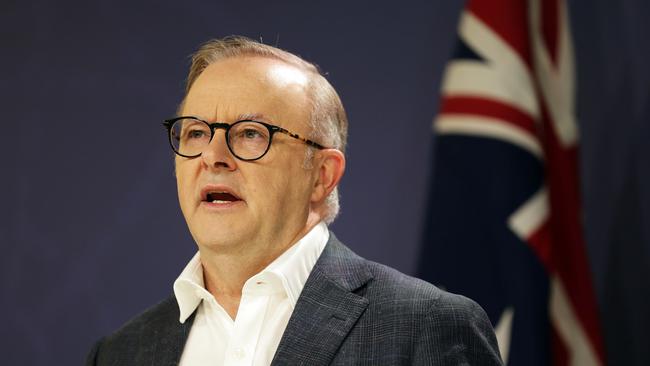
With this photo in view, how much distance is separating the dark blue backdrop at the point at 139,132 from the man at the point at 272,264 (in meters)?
1.08

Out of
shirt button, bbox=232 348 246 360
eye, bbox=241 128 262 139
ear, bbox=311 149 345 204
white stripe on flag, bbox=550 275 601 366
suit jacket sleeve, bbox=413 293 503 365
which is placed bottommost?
white stripe on flag, bbox=550 275 601 366

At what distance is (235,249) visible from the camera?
1.79m

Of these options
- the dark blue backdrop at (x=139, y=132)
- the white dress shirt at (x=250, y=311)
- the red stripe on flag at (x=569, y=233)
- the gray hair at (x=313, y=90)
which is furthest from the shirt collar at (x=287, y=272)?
the dark blue backdrop at (x=139, y=132)

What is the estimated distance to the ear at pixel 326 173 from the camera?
6.36ft

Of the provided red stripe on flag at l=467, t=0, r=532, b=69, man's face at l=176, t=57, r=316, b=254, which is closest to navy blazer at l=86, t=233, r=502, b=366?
man's face at l=176, t=57, r=316, b=254

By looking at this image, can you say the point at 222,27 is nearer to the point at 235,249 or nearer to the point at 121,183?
the point at 121,183

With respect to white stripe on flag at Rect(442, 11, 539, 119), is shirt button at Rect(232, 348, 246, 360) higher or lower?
lower

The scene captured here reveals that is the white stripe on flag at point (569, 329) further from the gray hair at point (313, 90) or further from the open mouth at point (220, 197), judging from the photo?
the open mouth at point (220, 197)

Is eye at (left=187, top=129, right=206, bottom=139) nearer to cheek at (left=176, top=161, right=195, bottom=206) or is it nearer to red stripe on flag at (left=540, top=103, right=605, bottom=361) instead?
cheek at (left=176, top=161, right=195, bottom=206)

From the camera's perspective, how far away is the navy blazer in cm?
160

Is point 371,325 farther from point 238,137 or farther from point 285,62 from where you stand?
point 285,62

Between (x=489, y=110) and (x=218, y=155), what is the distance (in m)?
1.21

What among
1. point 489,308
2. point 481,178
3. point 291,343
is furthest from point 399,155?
point 291,343

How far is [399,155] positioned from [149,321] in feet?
4.33
